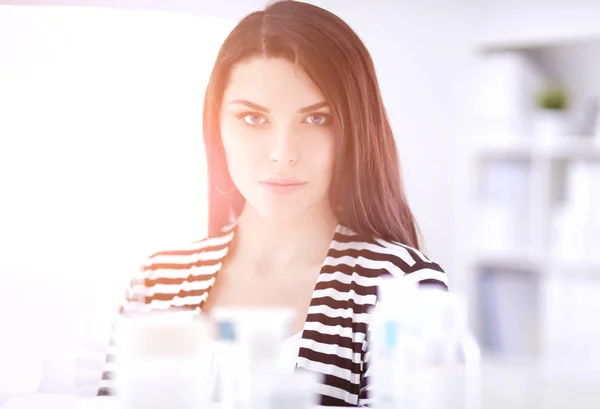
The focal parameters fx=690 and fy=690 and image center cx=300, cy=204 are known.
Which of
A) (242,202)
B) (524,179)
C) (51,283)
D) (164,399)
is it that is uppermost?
(524,179)

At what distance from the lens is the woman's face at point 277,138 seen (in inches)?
31.9

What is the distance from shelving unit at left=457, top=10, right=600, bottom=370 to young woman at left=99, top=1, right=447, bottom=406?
250mm

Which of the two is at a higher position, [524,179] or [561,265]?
[524,179]

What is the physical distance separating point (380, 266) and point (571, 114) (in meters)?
0.89

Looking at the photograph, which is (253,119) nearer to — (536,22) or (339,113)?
(339,113)

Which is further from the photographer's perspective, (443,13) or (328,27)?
(443,13)

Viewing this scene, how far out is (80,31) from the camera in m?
0.87

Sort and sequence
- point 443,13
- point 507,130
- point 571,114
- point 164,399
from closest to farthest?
point 164,399 → point 443,13 → point 507,130 → point 571,114

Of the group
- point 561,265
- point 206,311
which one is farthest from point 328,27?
point 561,265

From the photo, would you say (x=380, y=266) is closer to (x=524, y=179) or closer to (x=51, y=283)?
(x=51, y=283)

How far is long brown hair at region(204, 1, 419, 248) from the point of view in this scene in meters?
0.81

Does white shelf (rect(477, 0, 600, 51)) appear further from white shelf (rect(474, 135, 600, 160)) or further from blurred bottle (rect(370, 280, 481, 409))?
blurred bottle (rect(370, 280, 481, 409))

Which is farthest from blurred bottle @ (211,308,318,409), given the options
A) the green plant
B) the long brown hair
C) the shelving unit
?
the green plant

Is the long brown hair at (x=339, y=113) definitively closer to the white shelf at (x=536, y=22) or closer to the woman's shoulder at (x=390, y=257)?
the woman's shoulder at (x=390, y=257)
